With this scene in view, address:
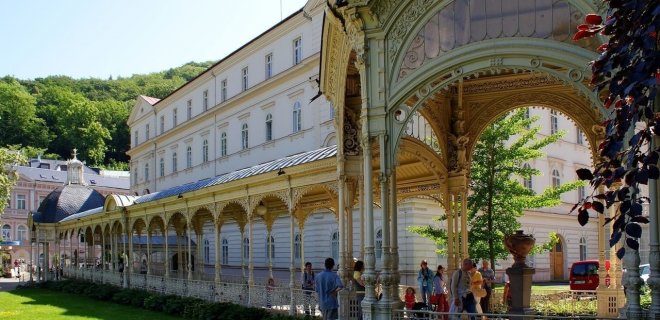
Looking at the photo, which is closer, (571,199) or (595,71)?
(595,71)

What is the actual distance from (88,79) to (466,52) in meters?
124

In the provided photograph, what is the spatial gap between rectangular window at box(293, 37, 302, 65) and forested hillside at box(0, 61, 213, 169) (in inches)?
2507

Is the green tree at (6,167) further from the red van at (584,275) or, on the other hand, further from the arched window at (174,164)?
the red van at (584,275)

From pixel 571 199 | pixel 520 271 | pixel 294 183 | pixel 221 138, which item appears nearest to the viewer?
pixel 520 271

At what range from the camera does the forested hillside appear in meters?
95.7

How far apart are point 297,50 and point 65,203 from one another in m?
18.7

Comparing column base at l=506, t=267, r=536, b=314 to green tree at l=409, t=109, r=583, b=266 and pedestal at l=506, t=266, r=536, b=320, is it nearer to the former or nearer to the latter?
pedestal at l=506, t=266, r=536, b=320

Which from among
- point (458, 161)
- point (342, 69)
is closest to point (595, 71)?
point (342, 69)

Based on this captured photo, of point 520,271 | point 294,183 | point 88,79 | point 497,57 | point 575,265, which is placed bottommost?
point 575,265

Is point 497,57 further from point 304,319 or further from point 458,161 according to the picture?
point 304,319

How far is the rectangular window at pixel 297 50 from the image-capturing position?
4025cm

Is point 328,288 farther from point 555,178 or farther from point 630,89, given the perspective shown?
point 555,178

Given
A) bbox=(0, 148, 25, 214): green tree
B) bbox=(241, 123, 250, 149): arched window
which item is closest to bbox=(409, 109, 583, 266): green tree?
bbox=(0, 148, 25, 214): green tree

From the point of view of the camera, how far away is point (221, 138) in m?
50.3
